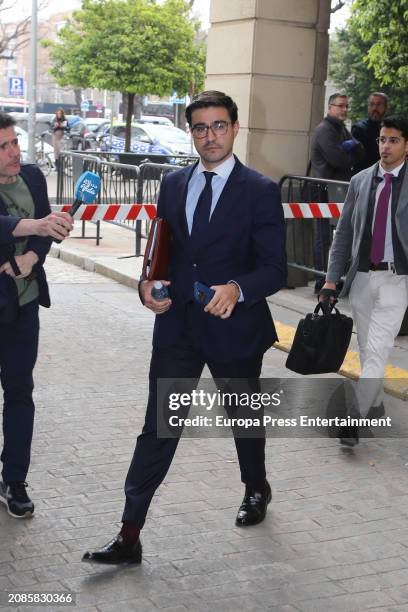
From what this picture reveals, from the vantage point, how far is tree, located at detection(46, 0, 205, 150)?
30.1m

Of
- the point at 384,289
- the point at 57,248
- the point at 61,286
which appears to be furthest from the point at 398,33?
the point at 384,289

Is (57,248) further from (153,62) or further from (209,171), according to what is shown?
(153,62)

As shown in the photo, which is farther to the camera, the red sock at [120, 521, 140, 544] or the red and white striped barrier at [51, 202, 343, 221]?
the red and white striped barrier at [51, 202, 343, 221]

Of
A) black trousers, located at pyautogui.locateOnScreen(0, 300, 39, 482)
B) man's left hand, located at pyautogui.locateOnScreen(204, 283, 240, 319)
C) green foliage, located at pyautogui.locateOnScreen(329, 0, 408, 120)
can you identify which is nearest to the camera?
man's left hand, located at pyautogui.locateOnScreen(204, 283, 240, 319)

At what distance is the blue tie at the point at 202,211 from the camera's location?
14.3 ft

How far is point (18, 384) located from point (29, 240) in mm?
701

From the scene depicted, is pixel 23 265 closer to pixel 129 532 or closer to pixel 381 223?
pixel 129 532

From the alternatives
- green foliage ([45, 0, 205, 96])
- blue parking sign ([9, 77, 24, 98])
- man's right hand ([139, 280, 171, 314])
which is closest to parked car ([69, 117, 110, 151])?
blue parking sign ([9, 77, 24, 98])

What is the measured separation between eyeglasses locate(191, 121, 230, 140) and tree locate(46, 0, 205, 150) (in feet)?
85.0

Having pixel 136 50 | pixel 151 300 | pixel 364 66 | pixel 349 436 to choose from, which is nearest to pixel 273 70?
pixel 349 436

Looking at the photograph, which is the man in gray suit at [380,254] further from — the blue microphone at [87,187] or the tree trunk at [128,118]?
the tree trunk at [128,118]

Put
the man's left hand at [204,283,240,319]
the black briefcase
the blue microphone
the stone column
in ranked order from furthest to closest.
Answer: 1. the stone column
2. the black briefcase
3. the blue microphone
4. the man's left hand at [204,283,240,319]

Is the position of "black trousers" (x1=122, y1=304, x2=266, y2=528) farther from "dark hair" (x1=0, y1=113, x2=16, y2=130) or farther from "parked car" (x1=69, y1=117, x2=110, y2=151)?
"parked car" (x1=69, y1=117, x2=110, y2=151)

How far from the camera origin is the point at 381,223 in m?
6.27
